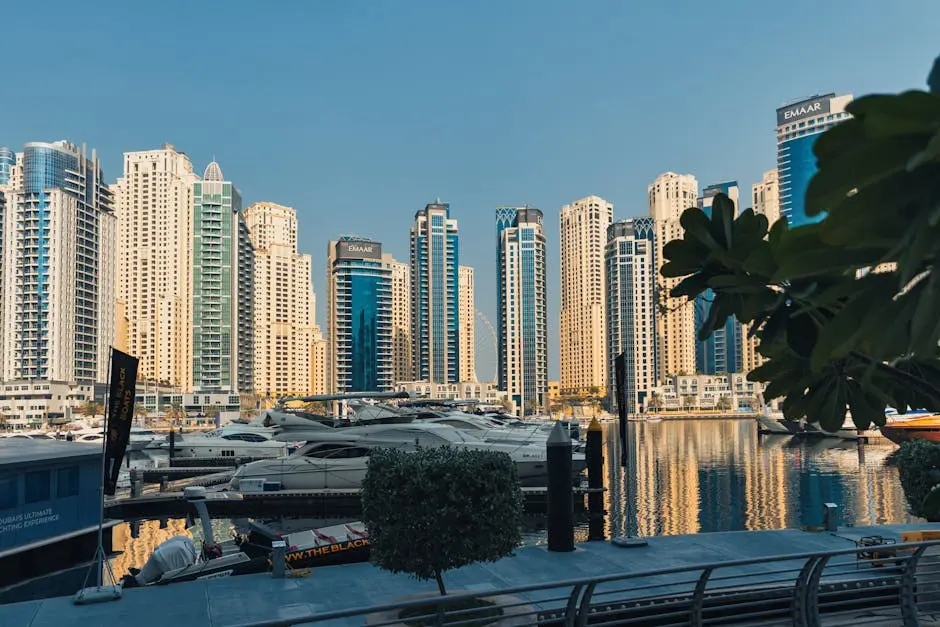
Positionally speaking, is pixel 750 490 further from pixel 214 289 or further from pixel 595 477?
pixel 214 289

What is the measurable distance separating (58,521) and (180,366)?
181350 millimetres

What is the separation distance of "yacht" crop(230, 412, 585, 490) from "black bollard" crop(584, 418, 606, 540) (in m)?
4.23

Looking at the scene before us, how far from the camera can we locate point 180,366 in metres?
195

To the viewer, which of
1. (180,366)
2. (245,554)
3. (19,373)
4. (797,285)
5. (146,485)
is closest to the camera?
(797,285)

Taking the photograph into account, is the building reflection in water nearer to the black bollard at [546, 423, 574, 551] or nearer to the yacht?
the yacht

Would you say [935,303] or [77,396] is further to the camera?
[77,396]

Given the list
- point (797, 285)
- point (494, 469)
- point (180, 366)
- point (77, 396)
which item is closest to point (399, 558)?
point (494, 469)

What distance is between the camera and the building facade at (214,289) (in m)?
182

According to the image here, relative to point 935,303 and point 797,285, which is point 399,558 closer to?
point 797,285

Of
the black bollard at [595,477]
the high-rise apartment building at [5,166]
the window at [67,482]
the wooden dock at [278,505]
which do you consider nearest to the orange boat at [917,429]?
the wooden dock at [278,505]

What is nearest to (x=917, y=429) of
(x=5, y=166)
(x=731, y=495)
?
(x=731, y=495)

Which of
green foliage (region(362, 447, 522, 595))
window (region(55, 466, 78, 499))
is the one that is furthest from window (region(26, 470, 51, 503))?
green foliage (region(362, 447, 522, 595))

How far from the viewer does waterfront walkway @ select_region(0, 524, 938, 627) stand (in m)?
12.8

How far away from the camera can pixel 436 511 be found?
12.1 metres
